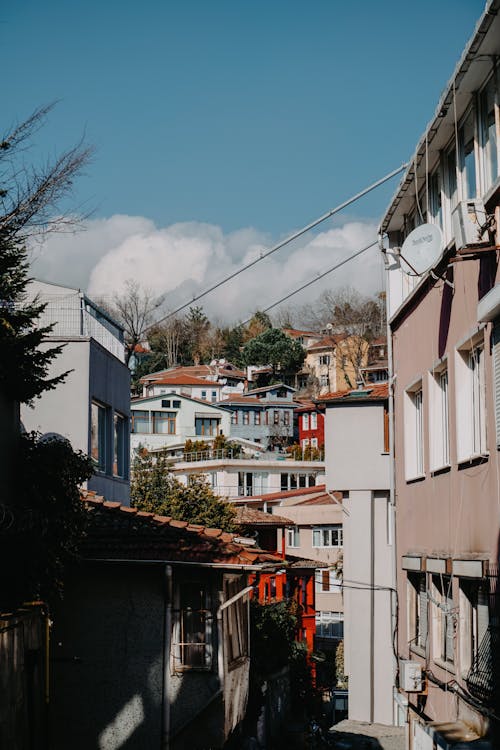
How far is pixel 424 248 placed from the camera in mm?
14359

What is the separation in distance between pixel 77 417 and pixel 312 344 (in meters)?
85.1

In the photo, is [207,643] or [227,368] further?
[227,368]

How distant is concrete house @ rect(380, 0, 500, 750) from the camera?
1185 cm

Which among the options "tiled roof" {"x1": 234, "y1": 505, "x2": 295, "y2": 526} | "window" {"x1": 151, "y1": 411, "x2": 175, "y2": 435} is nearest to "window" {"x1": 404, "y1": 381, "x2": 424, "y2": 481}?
"tiled roof" {"x1": 234, "y1": 505, "x2": 295, "y2": 526}

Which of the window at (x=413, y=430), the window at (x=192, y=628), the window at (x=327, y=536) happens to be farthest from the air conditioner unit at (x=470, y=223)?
the window at (x=327, y=536)

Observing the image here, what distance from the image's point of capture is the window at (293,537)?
185 ft

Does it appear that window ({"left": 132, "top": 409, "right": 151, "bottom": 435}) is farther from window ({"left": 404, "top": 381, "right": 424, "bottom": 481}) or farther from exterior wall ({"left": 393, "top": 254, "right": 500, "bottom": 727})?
window ({"left": 404, "top": 381, "right": 424, "bottom": 481})

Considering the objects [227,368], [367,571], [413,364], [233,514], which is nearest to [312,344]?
[227,368]

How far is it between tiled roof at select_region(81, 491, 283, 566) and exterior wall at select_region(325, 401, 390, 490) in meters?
10.4

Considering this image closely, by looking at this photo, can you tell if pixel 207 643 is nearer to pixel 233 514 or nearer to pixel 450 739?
pixel 450 739

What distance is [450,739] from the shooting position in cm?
1234

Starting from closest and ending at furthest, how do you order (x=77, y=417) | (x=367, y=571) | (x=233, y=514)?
(x=77, y=417), (x=367, y=571), (x=233, y=514)

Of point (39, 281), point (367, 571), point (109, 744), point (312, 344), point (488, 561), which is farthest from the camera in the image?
point (312, 344)

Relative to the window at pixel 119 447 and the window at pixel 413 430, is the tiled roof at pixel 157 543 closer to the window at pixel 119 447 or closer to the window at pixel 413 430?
the window at pixel 413 430
